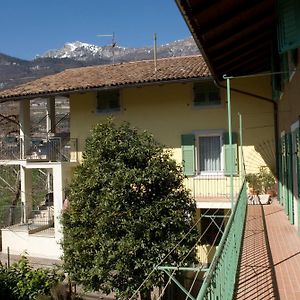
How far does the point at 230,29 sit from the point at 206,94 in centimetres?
882

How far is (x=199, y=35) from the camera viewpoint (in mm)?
6875

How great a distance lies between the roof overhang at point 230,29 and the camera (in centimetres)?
640

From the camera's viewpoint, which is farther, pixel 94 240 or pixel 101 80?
pixel 101 80

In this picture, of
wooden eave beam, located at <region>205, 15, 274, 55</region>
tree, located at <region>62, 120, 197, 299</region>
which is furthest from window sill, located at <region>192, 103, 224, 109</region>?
wooden eave beam, located at <region>205, 15, 274, 55</region>

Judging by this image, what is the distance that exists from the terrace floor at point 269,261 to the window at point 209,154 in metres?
5.51

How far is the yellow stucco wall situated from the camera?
16.3 meters

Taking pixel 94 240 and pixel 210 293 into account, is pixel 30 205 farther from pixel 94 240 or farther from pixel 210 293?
pixel 210 293

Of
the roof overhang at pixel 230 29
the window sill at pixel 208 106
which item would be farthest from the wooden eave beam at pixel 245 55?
the window sill at pixel 208 106

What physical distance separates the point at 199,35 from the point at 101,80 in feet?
37.4

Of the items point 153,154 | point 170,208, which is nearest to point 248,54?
point 153,154

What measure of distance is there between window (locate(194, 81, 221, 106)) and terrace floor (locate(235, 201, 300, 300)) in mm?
6226

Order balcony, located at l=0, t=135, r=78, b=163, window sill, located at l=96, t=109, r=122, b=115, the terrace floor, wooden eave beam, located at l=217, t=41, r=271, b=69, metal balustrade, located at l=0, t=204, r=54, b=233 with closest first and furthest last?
1. the terrace floor
2. wooden eave beam, located at l=217, t=41, r=271, b=69
3. window sill, located at l=96, t=109, r=122, b=115
4. balcony, located at l=0, t=135, r=78, b=163
5. metal balustrade, located at l=0, t=204, r=54, b=233

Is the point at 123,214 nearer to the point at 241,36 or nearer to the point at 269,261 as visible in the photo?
the point at 269,261

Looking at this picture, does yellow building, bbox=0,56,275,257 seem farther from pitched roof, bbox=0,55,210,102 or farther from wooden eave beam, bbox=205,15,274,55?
wooden eave beam, bbox=205,15,274,55
